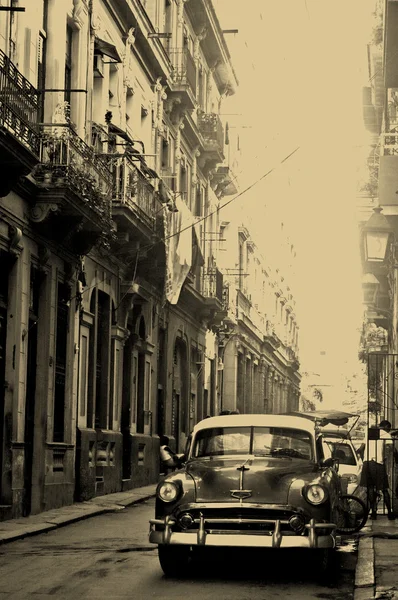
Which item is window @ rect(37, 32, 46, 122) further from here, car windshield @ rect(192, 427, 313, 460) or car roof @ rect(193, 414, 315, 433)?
car windshield @ rect(192, 427, 313, 460)

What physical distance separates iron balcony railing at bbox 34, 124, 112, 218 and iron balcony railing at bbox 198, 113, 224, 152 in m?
16.4

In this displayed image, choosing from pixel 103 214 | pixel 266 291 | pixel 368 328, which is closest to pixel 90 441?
pixel 103 214

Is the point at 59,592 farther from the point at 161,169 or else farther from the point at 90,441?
the point at 161,169

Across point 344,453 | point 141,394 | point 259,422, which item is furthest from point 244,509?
point 141,394

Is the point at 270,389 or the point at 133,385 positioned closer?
the point at 133,385

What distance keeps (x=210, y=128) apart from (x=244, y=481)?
84.6 feet

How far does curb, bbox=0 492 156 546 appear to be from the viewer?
47.1 feet

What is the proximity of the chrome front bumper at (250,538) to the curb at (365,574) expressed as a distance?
40 centimetres

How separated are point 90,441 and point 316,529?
39.0ft

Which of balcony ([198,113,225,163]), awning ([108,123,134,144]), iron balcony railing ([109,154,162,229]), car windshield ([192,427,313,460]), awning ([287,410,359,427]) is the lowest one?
car windshield ([192,427,313,460])

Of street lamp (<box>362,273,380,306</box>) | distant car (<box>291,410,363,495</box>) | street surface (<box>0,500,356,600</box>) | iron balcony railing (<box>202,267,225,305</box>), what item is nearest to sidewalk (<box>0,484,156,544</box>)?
street surface (<box>0,500,356,600</box>)

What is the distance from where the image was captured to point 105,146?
74.2 feet

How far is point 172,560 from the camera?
10.7 metres

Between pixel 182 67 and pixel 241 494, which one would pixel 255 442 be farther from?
pixel 182 67
